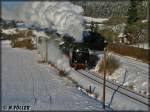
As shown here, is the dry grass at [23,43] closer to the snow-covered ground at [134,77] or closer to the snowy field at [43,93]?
the snowy field at [43,93]

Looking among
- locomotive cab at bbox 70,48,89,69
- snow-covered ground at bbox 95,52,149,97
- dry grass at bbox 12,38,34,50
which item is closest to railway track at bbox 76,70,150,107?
snow-covered ground at bbox 95,52,149,97

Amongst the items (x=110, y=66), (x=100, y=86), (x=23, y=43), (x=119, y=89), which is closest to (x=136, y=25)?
(x=110, y=66)

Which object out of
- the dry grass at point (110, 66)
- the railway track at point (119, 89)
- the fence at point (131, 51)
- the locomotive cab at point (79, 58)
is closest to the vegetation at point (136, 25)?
the fence at point (131, 51)

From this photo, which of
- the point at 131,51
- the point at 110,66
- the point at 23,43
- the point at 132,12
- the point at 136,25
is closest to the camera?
the point at 132,12

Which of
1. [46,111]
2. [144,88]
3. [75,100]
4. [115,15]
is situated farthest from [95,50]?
[46,111]

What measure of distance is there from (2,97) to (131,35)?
78.9ft

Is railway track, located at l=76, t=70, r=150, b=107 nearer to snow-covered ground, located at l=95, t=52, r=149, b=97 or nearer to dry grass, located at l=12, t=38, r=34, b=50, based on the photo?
snow-covered ground, located at l=95, t=52, r=149, b=97

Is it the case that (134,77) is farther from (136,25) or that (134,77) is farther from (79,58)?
(136,25)

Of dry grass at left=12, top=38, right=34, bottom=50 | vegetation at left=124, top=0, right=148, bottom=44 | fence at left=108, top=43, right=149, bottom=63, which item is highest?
vegetation at left=124, top=0, right=148, bottom=44

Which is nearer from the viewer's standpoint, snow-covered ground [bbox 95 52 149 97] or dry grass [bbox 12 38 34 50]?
snow-covered ground [bbox 95 52 149 97]

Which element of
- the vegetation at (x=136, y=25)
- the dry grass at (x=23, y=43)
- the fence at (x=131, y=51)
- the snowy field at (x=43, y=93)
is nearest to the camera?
the snowy field at (x=43, y=93)

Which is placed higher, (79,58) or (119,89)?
(79,58)

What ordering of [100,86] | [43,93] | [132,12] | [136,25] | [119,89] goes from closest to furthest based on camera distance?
[43,93] < [119,89] < [100,86] < [132,12] < [136,25]

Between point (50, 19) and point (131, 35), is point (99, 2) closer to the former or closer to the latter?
point (131, 35)
